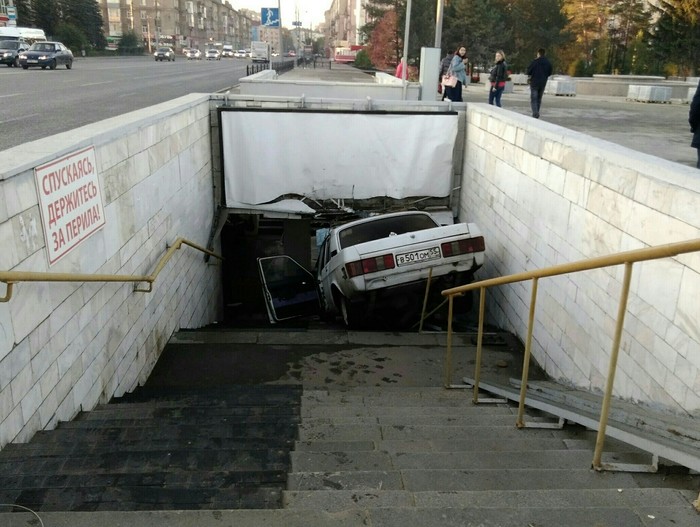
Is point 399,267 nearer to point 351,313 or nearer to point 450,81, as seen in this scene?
point 351,313

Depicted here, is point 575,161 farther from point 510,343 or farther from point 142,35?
point 142,35

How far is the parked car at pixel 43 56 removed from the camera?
3034cm

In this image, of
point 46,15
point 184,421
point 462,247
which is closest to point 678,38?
point 462,247

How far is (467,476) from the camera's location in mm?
2951

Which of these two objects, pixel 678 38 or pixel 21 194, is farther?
pixel 678 38

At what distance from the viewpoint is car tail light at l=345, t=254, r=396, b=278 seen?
744 centimetres

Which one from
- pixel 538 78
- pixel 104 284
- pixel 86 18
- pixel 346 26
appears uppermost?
pixel 346 26

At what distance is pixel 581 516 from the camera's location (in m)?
2.38

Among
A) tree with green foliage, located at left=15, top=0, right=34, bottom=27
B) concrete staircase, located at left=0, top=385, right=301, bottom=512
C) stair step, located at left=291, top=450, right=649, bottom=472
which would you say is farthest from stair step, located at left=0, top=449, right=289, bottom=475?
tree with green foliage, located at left=15, top=0, right=34, bottom=27

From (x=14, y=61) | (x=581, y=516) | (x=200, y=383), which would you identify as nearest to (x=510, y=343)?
(x=200, y=383)

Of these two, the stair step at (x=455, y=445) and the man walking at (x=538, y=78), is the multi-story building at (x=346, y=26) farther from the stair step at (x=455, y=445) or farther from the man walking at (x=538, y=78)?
the stair step at (x=455, y=445)

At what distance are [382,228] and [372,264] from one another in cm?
134

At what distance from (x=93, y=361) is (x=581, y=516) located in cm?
376

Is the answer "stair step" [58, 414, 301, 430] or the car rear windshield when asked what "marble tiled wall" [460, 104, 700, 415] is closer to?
the car rear windshield
